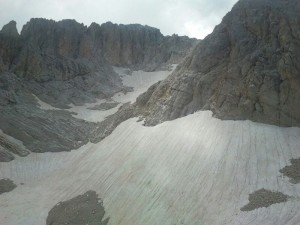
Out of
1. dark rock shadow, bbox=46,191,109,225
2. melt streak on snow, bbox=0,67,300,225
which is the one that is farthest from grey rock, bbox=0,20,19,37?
dark rock shadow, bbox=46,191,109,225

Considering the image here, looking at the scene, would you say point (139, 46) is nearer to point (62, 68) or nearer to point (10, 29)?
point (62, 68)

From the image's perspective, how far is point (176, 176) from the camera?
3266 centimetres

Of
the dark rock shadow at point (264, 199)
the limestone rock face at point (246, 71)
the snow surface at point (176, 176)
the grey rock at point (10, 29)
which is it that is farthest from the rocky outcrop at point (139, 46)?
the dark rock shadow at point (264, 199)

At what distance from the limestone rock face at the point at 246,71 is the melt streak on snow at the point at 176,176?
1.54 meters

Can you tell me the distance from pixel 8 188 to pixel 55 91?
1515 inches

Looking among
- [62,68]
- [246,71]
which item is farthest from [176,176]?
[62,68]

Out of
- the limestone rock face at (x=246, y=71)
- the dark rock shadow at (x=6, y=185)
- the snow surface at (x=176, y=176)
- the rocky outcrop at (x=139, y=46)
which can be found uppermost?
the rocky outcrop at (x=139, y=46)

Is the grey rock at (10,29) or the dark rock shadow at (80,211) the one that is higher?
the grey rock at (10,29)

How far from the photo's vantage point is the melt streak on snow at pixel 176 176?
89.7ft

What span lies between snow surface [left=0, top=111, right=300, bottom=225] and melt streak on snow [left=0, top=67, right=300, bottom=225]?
8cm

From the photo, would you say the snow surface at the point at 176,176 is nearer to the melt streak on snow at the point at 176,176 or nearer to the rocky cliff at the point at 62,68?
the melt streak on snow at the point at 176,176

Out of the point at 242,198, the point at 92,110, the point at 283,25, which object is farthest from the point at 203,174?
the point at 92,110

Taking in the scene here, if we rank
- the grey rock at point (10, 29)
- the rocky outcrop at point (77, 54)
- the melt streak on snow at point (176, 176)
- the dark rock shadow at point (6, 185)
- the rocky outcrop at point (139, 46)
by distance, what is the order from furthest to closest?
the rocky outcrop at point (139, 46), the grey rock at point (10, 29), the rocky outcrop at point (77, 54), the dark rock shadow at point (6, 185), the melt streak on snow at point (176, 176)

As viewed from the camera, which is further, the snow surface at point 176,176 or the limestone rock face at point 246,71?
the limestone rock face at point 246,71
